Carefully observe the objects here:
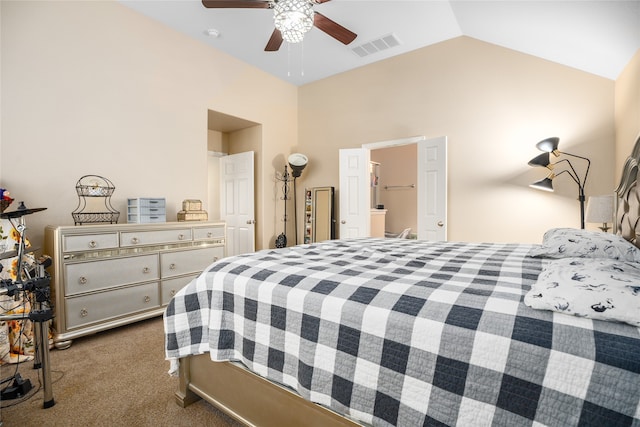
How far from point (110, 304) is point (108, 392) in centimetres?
109

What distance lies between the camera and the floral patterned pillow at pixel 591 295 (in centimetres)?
74

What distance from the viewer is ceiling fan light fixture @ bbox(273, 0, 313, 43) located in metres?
2.20

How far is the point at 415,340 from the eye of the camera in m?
0.88

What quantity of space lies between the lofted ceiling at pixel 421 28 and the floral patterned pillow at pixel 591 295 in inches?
81.5

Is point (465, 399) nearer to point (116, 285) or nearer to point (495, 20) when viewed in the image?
point (116, 285)

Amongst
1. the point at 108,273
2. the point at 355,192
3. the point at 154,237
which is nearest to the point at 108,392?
the point at 108,273

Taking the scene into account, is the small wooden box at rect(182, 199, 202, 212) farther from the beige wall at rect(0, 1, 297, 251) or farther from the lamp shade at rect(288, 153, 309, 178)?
the lamp shade at rect(288, 153, 309, 178)

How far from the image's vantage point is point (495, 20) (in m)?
3.13

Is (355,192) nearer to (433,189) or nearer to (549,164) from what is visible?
(433,189)

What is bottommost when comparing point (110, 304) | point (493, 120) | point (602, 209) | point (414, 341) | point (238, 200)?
point (110, 304)

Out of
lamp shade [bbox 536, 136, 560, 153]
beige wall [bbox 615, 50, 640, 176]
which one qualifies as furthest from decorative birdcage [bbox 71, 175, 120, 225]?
beige wall [bbox 615, 50, 640, 176]

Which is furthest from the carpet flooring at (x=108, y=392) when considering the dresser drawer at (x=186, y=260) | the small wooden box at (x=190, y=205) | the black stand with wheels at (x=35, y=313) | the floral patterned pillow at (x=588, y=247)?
the floral patterned pillow at (x=588, y=247)

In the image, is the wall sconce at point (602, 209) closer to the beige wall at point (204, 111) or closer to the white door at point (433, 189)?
the beige wall at point (204, 111)

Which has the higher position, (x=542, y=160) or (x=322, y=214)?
(x=542, y=160)
